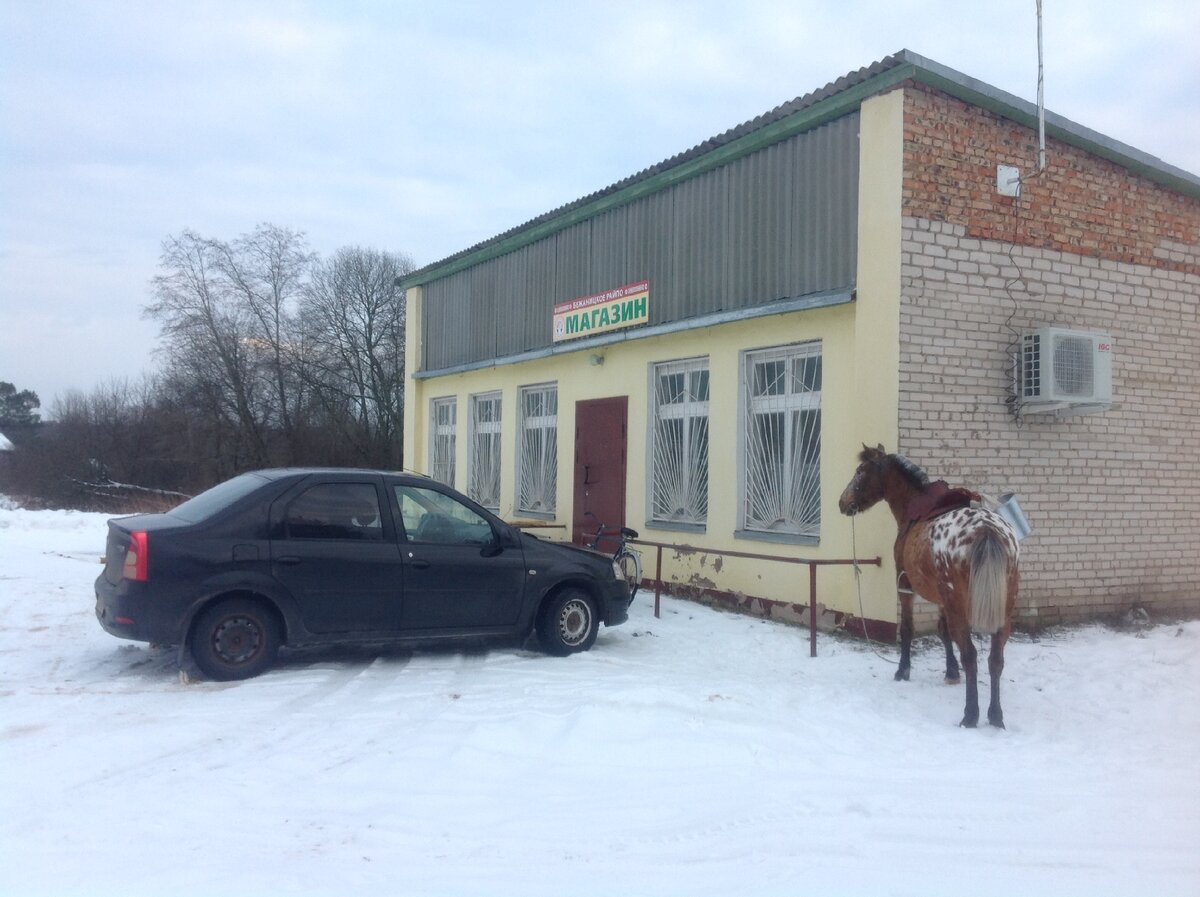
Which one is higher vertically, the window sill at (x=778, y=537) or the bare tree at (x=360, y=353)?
the bare tree at (x=360, y=353)

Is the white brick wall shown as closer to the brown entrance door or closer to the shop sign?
the shop sign

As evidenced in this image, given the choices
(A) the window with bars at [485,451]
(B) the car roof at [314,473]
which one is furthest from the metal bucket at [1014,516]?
(A) the window with bars at [485,451]

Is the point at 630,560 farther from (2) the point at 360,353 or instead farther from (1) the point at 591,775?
(2) the point at 360,353

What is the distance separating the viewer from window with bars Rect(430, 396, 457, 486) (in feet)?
61.3

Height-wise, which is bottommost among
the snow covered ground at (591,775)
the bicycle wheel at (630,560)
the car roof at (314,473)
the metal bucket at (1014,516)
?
the snow covered ground at (591,775)

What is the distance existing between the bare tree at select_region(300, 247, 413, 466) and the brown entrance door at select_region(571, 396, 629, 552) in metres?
25.5

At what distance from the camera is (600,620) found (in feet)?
29.2

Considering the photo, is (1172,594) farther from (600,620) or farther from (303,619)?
(303,619)

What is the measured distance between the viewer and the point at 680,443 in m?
12.3

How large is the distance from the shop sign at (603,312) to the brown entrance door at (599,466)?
0.98 metres

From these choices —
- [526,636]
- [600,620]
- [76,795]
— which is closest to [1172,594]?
[600,620]

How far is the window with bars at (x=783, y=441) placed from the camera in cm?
1032

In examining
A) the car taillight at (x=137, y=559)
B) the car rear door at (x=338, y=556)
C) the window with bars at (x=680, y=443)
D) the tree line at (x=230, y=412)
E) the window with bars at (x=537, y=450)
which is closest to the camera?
the car taillight at (x=137, y=559)

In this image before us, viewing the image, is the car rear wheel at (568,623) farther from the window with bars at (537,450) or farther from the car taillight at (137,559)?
the window with bars at (537,450)
